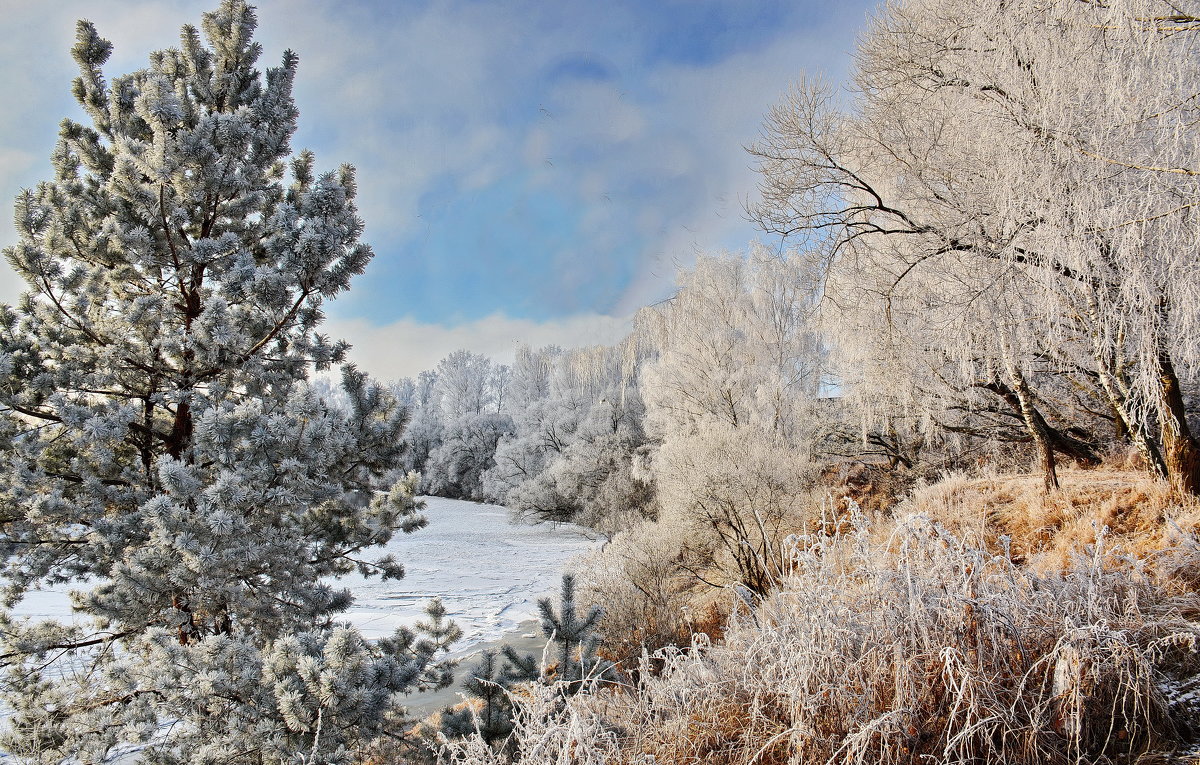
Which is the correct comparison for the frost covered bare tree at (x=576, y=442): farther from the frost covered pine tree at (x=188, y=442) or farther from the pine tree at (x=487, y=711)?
the frost covered pine tree at (x=188, y=442)

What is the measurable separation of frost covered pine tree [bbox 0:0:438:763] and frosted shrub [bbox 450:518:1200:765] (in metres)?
1.39

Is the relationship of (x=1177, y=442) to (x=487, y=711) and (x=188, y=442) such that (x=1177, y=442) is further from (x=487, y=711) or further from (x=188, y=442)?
(x=188, y=442)

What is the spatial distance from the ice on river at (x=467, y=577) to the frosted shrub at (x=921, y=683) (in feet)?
8.99

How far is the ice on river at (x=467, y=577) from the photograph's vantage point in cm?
1020

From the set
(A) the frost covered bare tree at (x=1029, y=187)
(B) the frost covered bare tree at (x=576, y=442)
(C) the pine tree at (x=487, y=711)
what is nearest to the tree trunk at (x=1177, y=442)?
(A) the frost covered bare tree at (x=1029, y=187)

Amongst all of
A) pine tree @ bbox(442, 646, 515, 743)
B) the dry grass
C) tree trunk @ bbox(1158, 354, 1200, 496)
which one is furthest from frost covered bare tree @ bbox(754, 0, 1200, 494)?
pine tree @ bbox(442, 646, 515, 743)

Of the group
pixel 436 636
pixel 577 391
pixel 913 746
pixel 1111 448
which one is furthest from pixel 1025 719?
pixel 577 391

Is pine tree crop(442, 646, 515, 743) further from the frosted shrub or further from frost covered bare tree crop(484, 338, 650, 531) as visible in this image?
frost covered bare tree crop(484, 338, 650, 531)

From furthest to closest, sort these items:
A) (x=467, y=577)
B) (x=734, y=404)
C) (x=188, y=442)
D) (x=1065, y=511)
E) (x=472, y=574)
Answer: (x=472, y=574) < (x=467, y=577) < (x=734, y=404) < (x=1065, y=511) < (x=188, y=442)

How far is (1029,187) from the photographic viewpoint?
436 centimetres

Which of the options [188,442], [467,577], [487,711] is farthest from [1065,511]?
[467,577]

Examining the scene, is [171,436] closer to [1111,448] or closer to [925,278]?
[925,278]

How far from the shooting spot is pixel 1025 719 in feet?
7.36

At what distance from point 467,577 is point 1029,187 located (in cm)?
1588
